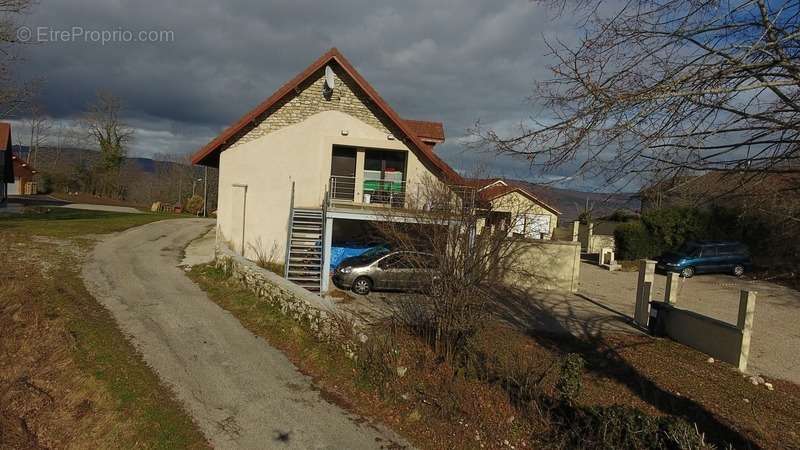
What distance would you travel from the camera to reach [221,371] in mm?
7039

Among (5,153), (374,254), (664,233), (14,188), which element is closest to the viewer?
(374,254)

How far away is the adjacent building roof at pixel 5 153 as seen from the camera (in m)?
34.9

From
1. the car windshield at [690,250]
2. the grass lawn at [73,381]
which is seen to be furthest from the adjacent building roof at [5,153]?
the car windshield at [690,250]

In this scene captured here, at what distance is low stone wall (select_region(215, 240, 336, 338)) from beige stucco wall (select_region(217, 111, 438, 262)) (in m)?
2.76

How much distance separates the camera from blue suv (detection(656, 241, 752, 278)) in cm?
2186

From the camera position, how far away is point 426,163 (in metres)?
16.8

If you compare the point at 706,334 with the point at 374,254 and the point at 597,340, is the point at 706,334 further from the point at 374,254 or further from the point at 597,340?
the point at 374,254

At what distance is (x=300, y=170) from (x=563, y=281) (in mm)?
10548

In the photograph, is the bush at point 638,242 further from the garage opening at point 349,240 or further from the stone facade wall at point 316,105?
the stone facade wall at point 316,105

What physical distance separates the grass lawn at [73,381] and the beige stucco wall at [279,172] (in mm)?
5734

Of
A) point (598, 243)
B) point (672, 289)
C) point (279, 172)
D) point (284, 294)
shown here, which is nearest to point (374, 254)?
point (284, 294)

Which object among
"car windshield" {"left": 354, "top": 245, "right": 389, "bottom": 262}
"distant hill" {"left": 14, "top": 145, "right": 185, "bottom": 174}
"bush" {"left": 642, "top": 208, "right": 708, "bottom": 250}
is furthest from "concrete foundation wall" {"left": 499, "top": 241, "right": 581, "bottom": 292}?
"distant hill" {"left": 14, "top": 145, "right": 185, "bottom": 174}

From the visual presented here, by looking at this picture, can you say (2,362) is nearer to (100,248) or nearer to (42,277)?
(42,277)

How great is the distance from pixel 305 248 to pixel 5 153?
3683 cm
